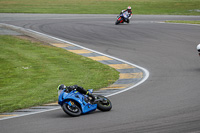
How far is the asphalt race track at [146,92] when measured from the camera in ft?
27.1

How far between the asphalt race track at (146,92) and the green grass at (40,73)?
6.08 ft

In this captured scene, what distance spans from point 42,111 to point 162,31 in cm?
1973

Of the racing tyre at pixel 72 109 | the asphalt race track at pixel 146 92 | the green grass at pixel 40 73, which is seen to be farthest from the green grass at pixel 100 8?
the racing tyre at pixel 72 109

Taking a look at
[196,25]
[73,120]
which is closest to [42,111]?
[73,120]

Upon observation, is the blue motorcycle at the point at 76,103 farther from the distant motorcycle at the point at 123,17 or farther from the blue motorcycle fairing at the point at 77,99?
the distant motorcycle at the point at 123,17

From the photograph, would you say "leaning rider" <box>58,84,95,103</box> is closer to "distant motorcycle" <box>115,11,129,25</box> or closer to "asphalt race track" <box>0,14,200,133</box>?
"asphalt race track" <box>0,14,200,133</box>

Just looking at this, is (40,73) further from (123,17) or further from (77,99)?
(123,17)

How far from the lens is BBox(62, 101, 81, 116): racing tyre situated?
30.3 ft

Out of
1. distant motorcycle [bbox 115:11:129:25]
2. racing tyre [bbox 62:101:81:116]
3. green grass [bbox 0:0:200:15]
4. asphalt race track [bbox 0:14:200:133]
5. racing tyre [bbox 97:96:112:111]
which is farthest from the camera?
green grass [bbox 0:0:200:15]

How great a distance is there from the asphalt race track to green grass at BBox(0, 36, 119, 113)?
1.85 meters

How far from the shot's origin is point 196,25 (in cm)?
3269

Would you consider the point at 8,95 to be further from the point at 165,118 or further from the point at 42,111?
the point at 165,118

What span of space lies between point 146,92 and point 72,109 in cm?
365

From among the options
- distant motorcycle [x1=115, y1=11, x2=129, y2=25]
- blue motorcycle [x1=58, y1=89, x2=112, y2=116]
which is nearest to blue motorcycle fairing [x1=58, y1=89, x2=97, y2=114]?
blue motorcycle [x1=58, y1=89, x2=112, y2=116]
